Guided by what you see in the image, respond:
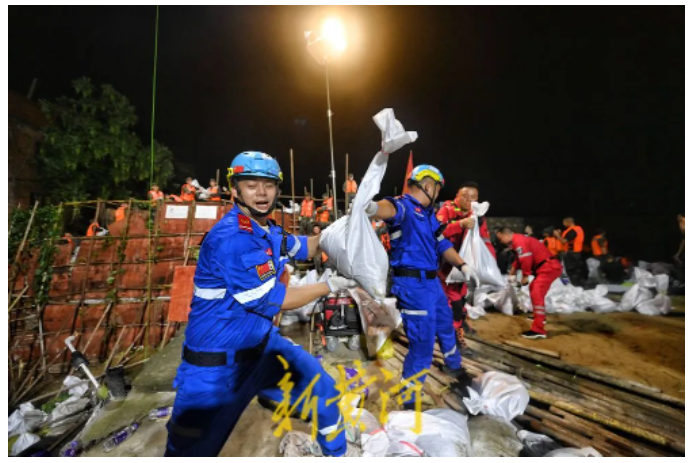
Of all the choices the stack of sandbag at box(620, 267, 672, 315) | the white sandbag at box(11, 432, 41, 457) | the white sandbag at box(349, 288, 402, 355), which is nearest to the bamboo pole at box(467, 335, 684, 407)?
the white sandbag at box(349, 288, 402, 355)

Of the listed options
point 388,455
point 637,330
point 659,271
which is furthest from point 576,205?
point 388,455

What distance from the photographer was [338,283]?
82.8 inches

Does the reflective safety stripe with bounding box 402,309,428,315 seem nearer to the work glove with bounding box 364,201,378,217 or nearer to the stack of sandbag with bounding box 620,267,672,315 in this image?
the work glove with bounding box 364,201,378,217

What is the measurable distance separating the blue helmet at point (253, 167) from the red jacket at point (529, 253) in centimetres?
→ 494

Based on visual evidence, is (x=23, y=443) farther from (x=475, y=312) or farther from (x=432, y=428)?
(x=475, y=312)

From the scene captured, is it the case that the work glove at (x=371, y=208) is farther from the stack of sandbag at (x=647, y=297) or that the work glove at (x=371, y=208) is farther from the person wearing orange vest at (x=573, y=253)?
the person wearing orange vest at (x=573, y=253)

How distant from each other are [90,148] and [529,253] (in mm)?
19339

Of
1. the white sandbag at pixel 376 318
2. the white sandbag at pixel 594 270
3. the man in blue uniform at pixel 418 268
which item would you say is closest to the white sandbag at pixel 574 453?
the man in blue uniform at pixel 418 268

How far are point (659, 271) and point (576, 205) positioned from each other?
28.1 ft

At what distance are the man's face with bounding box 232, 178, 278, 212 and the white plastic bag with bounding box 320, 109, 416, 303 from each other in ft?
1.95

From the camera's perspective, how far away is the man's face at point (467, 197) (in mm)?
4574

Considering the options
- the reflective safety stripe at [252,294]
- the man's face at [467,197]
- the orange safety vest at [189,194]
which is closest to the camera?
the reflective safety stripe at [252,294]

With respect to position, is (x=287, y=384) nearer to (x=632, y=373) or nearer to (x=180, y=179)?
(x=632, y=373)

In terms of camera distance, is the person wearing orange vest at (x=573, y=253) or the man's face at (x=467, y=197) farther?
the person wearing orange vest at (x=573, y=253)
